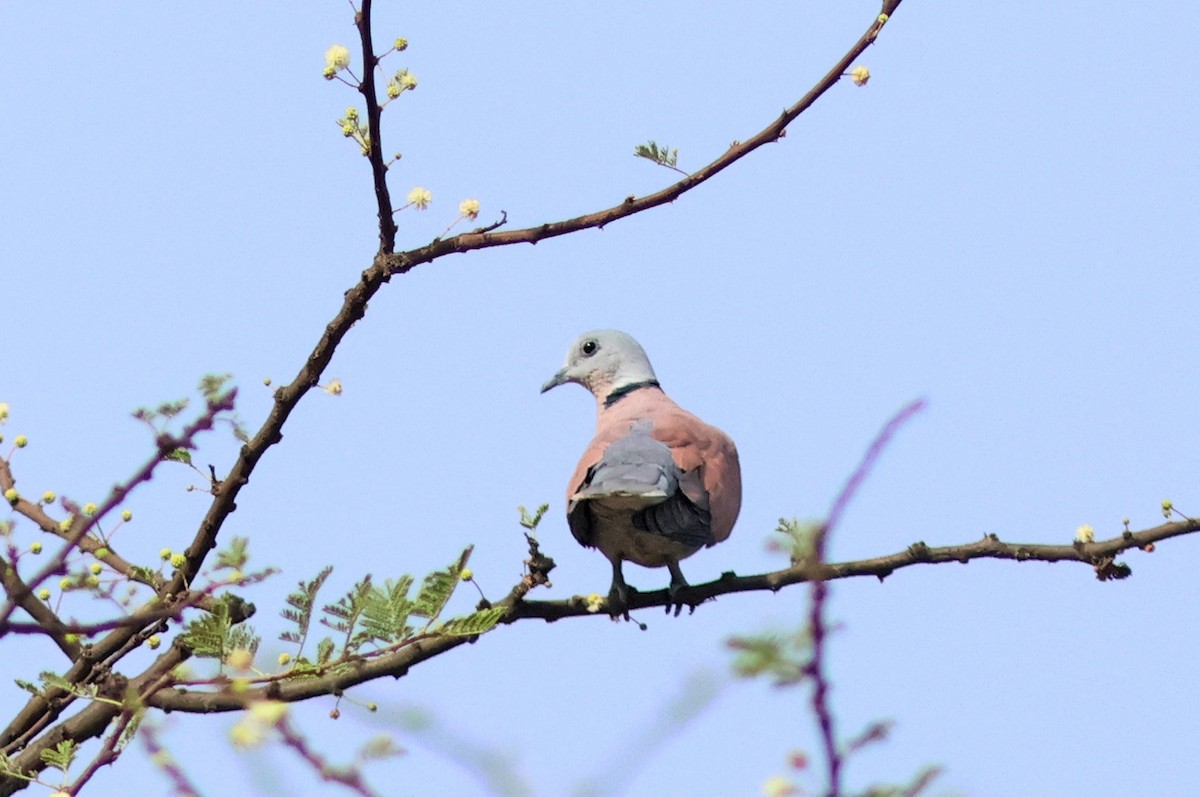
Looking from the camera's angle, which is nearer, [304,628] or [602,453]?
[304,628]

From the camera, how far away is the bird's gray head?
4984mm

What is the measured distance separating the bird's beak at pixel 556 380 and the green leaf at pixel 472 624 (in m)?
2.18

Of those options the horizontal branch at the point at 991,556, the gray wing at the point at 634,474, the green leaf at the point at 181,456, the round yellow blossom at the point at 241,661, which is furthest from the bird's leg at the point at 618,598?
the round yellow blossom at the point at 241,661

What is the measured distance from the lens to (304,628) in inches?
120

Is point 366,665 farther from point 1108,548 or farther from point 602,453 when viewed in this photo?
point 1108,548

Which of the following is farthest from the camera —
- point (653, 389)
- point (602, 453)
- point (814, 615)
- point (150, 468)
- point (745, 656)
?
point (653, 389)

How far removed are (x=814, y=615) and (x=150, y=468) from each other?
2626 millimetres

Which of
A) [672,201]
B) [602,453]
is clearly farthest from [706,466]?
[672,201]

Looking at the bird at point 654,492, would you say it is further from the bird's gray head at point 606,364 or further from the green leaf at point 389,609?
the green leaf at point 389,609

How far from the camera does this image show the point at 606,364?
5.02 meters

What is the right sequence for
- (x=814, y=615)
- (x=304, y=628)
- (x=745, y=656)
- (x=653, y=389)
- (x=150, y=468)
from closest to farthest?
(x=814, y=615)
(x=745, y=656)
(x=304, y=628)
(x=150, y=468)
(x=653, y=389)

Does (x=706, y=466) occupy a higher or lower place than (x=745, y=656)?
higher

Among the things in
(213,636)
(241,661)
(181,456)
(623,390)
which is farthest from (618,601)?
(241,661)

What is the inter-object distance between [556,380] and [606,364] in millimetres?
191
